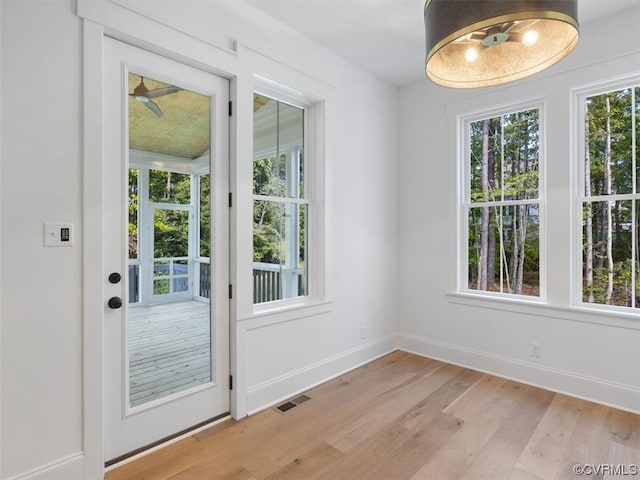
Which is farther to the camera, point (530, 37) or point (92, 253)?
point (92, 253)

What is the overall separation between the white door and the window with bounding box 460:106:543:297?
2.44m

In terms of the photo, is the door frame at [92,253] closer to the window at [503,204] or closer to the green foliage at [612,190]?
the window at [503,204]

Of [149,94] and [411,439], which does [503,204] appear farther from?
[149,94]

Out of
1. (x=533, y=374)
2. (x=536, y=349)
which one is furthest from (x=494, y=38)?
(x=533, y=374)

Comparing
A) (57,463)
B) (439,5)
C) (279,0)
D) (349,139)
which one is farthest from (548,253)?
(57,463)

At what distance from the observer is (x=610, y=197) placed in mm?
2775

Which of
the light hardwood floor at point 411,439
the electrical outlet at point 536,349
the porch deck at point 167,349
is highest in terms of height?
the porch deck at point 167,349

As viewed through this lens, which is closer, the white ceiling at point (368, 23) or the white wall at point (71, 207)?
the white wall at point (71, 207)

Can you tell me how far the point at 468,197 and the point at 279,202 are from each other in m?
1.95

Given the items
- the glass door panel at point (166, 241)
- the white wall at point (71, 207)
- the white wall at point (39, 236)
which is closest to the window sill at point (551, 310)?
the white wall at point (71, 207)

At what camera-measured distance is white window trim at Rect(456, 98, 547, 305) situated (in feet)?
10.1

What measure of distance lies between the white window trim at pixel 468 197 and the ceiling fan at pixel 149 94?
2701 millimetres

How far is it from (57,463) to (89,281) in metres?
0.92

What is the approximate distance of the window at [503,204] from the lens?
3168 millimetres
